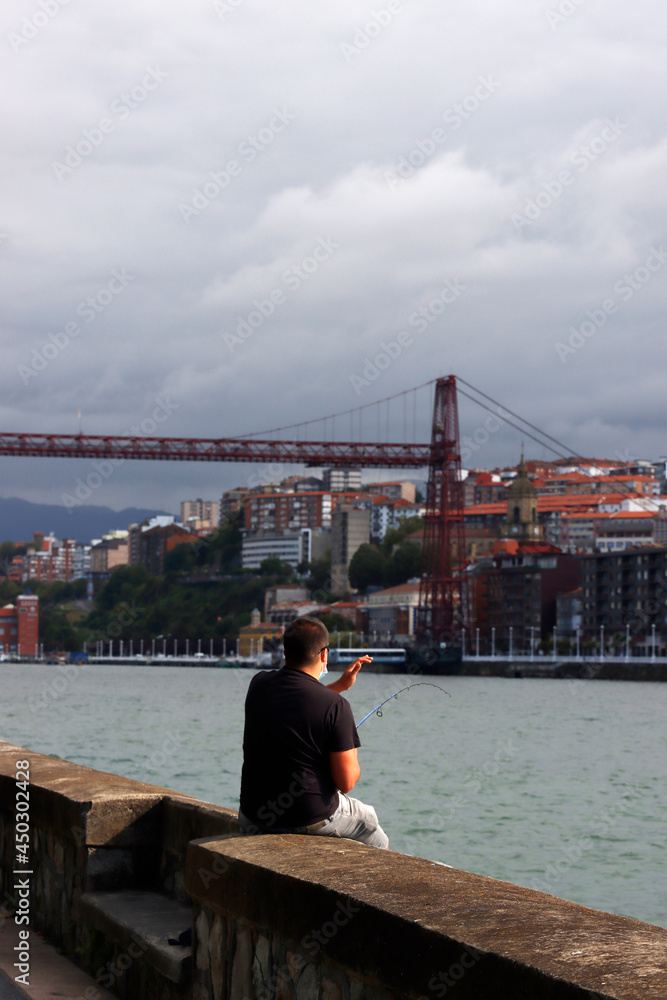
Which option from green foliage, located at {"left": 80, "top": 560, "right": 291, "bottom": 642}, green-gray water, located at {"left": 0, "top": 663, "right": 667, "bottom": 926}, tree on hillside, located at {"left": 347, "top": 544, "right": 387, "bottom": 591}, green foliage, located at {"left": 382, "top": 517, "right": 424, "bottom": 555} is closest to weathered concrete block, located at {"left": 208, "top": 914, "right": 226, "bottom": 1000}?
green-gray water, located at {"left": 0, "top": 663, "right": 667, "bottom": 926}

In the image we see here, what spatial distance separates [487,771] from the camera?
52.1 feet

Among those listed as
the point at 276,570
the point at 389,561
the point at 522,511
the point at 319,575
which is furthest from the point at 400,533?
the point at 276,570

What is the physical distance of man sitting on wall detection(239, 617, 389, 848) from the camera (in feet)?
7.61

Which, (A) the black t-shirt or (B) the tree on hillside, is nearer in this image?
(A) the black t-shirt

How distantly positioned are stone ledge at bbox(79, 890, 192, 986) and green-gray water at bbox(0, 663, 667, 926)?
500 cm

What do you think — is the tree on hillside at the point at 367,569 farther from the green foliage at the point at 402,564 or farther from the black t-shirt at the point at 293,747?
the black t-shirt at the point at 293,747

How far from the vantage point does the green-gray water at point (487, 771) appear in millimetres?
9117

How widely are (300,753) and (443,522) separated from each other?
47.5m

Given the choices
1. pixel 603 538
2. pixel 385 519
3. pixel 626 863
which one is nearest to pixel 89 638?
pixel 385 519

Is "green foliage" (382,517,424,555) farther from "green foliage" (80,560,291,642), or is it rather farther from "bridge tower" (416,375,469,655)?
"bridge tower" (416,375,469,655)

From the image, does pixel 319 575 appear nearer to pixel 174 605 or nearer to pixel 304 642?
pixel 174 605

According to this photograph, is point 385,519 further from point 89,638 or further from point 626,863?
point 626,863

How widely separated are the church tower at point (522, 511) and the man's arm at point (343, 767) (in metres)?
88.4

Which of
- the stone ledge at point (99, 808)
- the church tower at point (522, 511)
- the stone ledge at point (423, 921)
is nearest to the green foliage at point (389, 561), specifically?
the church tower at point (522, 511)
